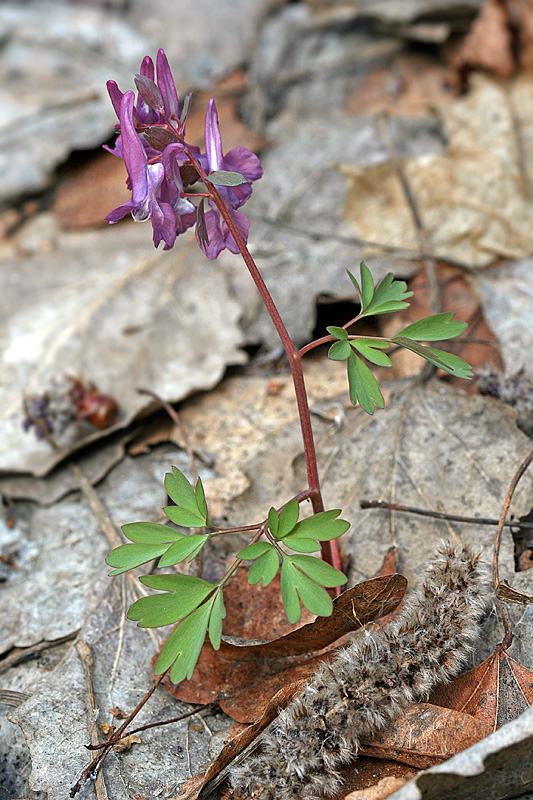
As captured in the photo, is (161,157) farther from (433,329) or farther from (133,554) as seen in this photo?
(133,554)

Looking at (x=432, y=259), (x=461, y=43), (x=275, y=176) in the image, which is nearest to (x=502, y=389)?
(x=432, y=259)

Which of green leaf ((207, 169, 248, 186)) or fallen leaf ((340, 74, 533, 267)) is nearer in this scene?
green leaf ((207, 169, 248, 186))

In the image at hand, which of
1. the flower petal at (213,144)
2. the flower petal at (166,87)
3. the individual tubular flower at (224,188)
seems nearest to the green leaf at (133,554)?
the individual tubular flower at (224,188)

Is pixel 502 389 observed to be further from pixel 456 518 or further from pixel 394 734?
pixel 394 734

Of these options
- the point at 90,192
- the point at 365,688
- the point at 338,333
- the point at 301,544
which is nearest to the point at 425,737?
the point at 365,688

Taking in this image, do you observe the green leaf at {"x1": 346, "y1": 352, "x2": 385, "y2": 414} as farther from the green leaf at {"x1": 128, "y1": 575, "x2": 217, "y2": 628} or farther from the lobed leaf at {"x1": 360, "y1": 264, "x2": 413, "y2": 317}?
the green leaf at {"x1": 128, "y1": 575, "x2": 217, "y2": 628}

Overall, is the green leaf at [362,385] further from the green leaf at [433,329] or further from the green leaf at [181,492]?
the green leaf at [181,492]

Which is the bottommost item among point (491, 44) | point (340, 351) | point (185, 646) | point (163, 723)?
point (163, 723)

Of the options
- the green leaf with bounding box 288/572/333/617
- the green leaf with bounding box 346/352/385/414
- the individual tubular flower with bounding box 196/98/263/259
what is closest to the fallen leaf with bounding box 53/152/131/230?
the individual tubular flower with bounding box 196/98/263/259
